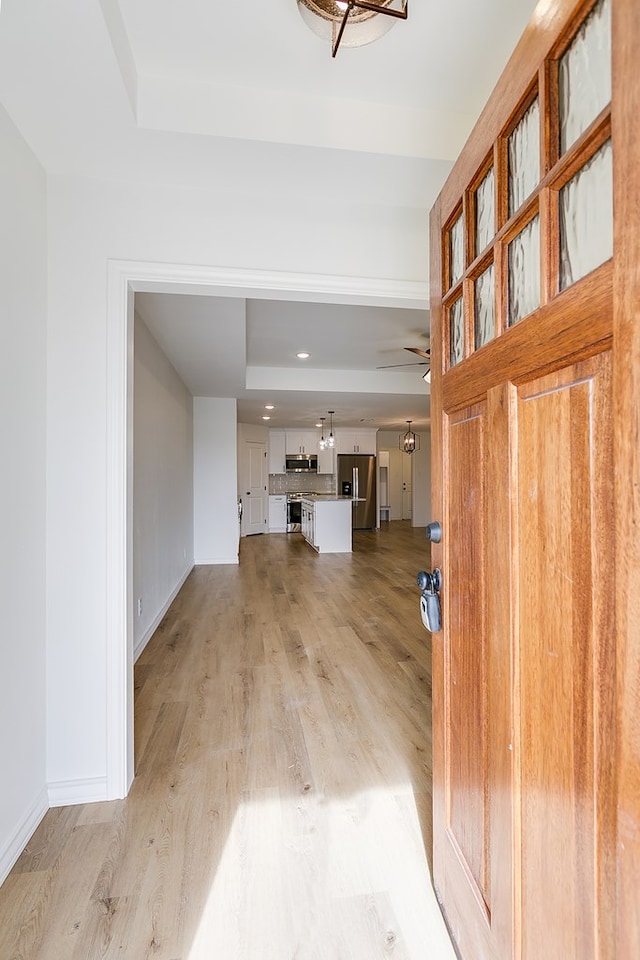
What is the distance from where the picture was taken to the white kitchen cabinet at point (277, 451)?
984 centimetres

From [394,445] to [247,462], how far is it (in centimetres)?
459

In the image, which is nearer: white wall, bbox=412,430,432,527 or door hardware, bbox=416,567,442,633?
door hardware, bbox=416,567,442,633

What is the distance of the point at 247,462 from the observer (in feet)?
29.1

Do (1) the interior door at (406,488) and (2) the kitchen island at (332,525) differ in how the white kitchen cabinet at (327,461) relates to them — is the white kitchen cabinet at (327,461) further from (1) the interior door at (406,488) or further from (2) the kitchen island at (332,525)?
(1) the interior door at (406,488)

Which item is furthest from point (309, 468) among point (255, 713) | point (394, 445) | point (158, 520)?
point (255, 713)

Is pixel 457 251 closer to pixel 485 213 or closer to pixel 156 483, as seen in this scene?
pixel 485 213

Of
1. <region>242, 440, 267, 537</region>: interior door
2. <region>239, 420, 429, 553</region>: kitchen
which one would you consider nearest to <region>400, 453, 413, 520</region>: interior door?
<region>239, 420, 429, 553</region>: kitchen

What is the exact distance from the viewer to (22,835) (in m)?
1.51

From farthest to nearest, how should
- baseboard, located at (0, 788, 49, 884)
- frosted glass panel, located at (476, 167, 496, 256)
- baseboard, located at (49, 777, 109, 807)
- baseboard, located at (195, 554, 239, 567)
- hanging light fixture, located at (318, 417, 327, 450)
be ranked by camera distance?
hanging light fixture, located at (318, 417, 327, 450), baseboard, located at (195, 554, 239, 567), baseboard, located at (49, 777, 109, 807), baseboard, located at (0, 788, 49, 884), frosted glass panel, located at (476, 167, 496, 256)

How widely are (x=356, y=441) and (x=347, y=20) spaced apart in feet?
29.1

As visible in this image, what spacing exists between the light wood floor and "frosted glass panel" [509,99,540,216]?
1.89 m

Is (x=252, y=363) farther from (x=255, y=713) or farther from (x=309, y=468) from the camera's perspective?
(x=309, y=468)

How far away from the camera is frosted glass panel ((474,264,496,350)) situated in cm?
100

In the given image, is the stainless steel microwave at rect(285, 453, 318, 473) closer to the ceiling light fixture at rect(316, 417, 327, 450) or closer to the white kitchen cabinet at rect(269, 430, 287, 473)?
the white kitchen cabinet at rect(269, 430, 287, 473)
